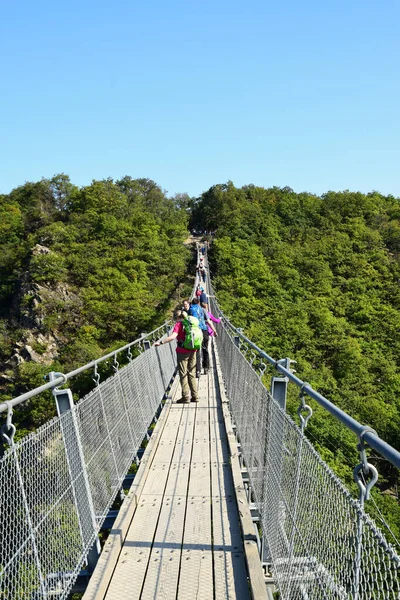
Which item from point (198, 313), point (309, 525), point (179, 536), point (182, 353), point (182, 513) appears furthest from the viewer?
point (198, 313)

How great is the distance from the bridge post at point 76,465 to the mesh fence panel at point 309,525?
3.89ft

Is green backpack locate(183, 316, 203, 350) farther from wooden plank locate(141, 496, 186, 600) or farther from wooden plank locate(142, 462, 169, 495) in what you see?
wooden plank locate(141, 496, 186, 600)

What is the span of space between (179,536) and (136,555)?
1.26 feet

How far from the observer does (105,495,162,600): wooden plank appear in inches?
111

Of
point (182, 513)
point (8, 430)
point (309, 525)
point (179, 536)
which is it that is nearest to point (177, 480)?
point (182, 513)

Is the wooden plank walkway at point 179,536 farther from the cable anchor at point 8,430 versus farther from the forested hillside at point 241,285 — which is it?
the forested hillside at point 241,285

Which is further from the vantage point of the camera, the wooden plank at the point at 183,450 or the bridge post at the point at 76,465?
the wooden plank at the point at 183,450

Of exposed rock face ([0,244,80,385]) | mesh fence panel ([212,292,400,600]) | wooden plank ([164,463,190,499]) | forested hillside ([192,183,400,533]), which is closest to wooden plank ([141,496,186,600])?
wooden plank ([164,463,190,499])

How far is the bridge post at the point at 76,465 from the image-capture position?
109 inches

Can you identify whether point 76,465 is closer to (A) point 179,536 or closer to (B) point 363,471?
(A) point 179,536

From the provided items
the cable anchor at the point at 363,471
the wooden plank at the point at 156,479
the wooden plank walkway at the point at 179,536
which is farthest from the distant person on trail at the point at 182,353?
the cable anchor at the point at 363,471

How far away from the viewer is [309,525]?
6.89ft

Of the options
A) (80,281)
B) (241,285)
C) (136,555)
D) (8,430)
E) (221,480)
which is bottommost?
(221,480)

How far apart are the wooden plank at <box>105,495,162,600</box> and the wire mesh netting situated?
0.89ft
